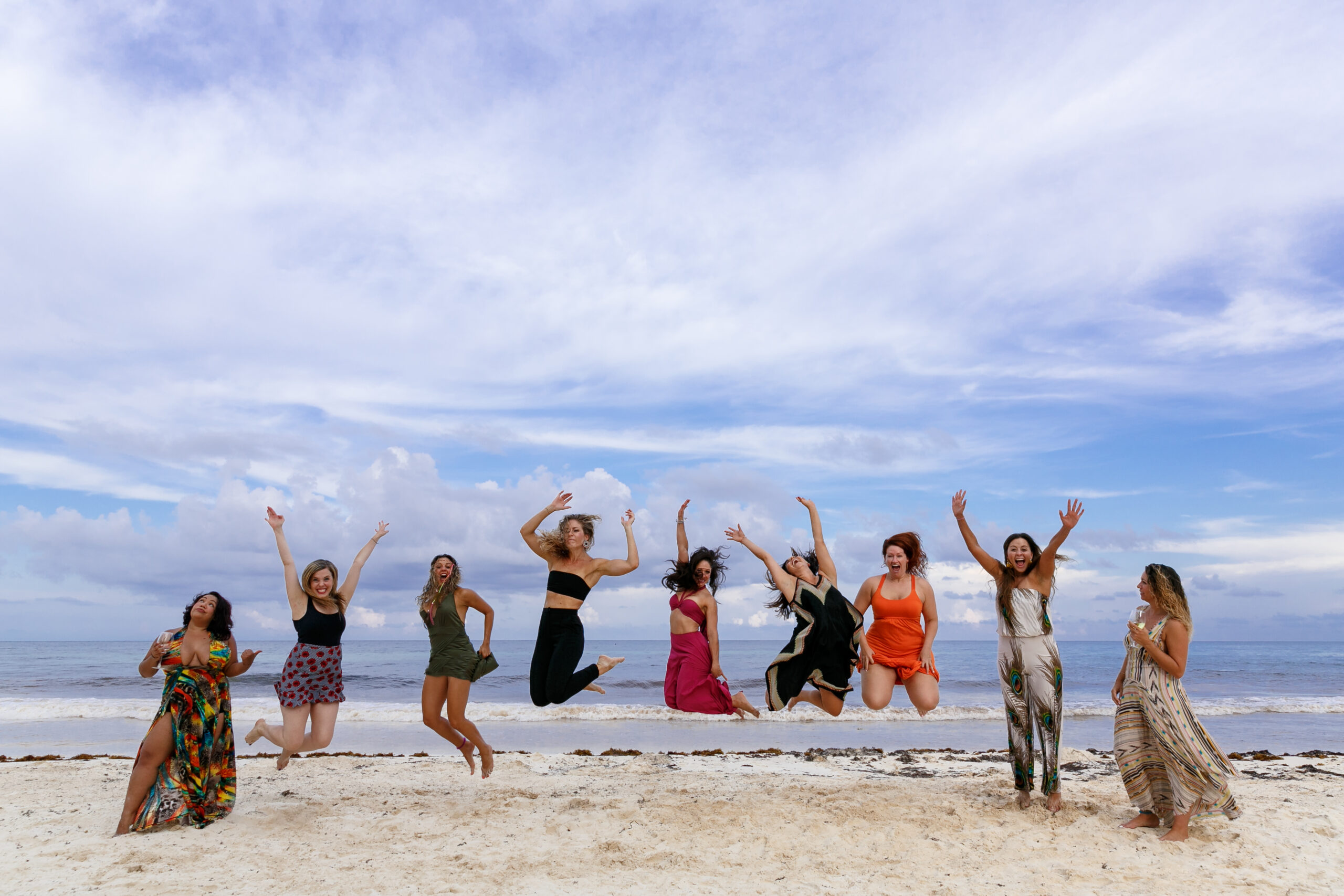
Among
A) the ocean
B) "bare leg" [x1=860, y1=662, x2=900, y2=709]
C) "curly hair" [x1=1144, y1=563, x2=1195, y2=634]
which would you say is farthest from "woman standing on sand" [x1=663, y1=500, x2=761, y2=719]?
the ocean

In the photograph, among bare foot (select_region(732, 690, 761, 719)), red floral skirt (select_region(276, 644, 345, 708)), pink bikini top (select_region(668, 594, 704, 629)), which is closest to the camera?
red floral skirt (select_region(276, 644, 345, 708))

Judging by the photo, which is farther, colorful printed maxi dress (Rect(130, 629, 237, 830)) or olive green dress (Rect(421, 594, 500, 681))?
olive green dress (Rect(421, 594, 500, 681))

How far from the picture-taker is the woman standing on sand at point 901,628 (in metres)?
7.52

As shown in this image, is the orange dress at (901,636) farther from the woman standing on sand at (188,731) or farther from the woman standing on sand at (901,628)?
the woman standing on sand at (188,731)

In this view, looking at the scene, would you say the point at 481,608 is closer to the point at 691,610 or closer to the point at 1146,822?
the point at 691,610

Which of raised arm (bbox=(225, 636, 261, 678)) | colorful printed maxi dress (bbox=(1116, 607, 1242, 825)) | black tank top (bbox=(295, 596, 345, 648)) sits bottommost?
colorful printed maxi dress (bbox=(1116, 607, 1242, 825))

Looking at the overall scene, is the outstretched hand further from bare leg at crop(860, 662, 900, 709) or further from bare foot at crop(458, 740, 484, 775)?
bare foot at crop(458, 740, 484, 775)

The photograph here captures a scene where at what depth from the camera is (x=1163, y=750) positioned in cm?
659

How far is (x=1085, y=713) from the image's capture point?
60.2 feet

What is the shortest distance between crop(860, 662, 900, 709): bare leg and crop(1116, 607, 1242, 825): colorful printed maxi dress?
190 cm

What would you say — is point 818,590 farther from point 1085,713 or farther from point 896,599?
point 1085,713

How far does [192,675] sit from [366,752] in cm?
667

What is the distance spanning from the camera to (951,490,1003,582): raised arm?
725 centimetres

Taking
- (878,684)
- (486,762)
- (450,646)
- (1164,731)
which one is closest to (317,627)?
(450,646)
